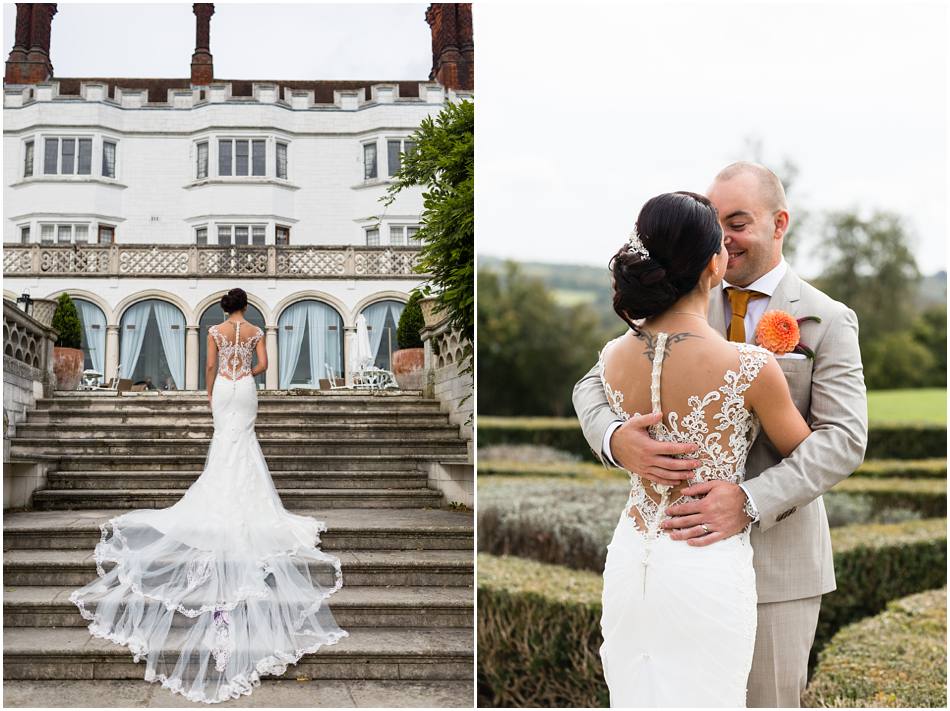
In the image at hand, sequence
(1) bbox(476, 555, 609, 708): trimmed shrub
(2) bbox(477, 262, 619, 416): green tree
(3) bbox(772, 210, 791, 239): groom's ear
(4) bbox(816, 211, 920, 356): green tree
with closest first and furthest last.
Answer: (3) bbox(772, 210, 791, 239): groom's ear < (1) bbox(476, 555, 609, 708): trimmed shrub < (2) bbox(477, 262, 619, 416): green tree < (4) bbox(816, 211, 920, 356): green tree

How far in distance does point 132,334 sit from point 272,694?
1968 mm

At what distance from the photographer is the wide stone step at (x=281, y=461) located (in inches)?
180

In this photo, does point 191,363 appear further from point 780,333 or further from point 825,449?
point 825,449

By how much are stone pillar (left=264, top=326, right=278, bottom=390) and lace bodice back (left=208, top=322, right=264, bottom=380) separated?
0.16 ft

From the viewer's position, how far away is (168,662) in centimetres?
409

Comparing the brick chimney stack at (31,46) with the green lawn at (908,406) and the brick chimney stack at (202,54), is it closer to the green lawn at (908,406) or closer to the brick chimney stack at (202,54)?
the brick chimney stack at (202,54)

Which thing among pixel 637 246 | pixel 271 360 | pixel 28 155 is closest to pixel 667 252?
pixel 637 246

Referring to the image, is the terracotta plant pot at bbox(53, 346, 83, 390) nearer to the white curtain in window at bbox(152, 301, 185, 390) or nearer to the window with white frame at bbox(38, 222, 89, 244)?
the white curtain in window at bbox(152, 301, 185, 390)

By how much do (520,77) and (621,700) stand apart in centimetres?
1059

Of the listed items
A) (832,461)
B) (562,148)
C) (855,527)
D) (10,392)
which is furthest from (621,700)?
(562,148)

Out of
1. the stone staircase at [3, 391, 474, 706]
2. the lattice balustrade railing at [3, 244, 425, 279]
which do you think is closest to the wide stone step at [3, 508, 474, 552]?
the stone staircase at [3, 391, 474, 706]

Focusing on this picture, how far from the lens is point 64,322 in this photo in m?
4.54

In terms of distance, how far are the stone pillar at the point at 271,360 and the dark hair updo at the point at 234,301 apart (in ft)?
0.62

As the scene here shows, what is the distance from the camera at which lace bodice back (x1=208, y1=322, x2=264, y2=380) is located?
460 centimetres
